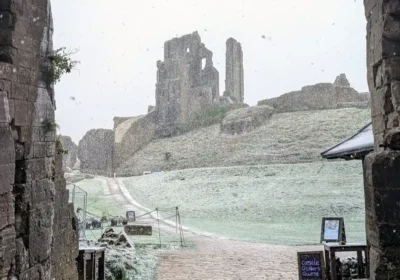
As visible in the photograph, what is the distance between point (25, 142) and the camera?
4.57 metres

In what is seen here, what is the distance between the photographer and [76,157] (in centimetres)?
4872

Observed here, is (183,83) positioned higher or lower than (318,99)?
higher

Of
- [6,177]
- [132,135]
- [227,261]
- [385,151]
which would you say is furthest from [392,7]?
[132,135]

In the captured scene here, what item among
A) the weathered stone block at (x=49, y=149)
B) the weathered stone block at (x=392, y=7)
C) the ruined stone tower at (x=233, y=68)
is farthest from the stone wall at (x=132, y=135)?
the weathered stone block at (x=392, y=7)

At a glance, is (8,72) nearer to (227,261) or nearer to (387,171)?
(387,171)

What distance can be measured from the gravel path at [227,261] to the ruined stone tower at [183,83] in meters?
33.9

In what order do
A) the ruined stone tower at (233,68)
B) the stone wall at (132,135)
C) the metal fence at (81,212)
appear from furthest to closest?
the ruined stone tower at (233,68) → the stone wall at (132,135) → the metal fence at (81,212)

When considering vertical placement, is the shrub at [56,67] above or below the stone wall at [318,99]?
below

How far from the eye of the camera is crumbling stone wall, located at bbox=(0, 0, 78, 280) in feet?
13.5

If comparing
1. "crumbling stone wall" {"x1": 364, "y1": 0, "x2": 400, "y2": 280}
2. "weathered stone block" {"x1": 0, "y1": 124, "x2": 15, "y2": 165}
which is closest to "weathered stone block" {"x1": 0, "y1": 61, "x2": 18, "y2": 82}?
"weathered stone block" {"x1": 0, "y1": 124, "x2": 15, "y2": 165}

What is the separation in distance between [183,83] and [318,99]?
52.9 ft

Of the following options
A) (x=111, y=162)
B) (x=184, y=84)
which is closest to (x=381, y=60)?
(x=111, y=162)

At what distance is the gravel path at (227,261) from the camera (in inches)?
375

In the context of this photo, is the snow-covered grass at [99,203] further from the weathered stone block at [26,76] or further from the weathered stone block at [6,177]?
the weathered stone block at [6,177]
